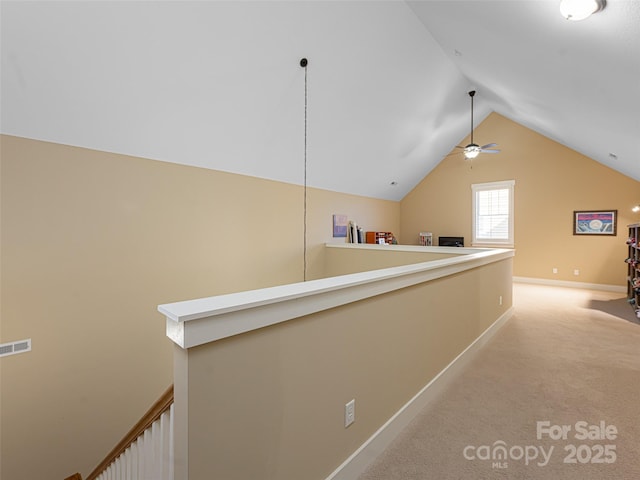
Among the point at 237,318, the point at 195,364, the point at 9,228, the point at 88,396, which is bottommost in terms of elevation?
the point at 88,396

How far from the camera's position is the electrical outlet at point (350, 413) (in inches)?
58.7

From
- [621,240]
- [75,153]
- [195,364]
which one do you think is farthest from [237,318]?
[621,240]

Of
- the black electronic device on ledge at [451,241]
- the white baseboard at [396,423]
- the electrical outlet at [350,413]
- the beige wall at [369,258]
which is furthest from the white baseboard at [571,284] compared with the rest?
the electrical outlet at [350,413]

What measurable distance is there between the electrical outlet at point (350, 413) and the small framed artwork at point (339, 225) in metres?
4.34

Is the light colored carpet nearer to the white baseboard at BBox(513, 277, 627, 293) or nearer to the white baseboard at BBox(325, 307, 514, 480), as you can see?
the white baseboard at BBox(325, 307, 514, 480)

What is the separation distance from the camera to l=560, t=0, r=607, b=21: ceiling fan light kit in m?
1.79

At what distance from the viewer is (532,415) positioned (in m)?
2.06

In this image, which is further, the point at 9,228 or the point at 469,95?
the point at 469,95

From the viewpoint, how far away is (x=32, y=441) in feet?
8.00

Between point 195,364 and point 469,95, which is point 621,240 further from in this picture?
point 195,364

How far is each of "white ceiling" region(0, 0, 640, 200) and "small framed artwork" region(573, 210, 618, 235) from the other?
1405mm

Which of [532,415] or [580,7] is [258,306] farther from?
[580,7]

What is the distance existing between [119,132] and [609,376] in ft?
15.9

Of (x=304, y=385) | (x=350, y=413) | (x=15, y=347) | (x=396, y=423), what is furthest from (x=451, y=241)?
(x=15, y=347)
